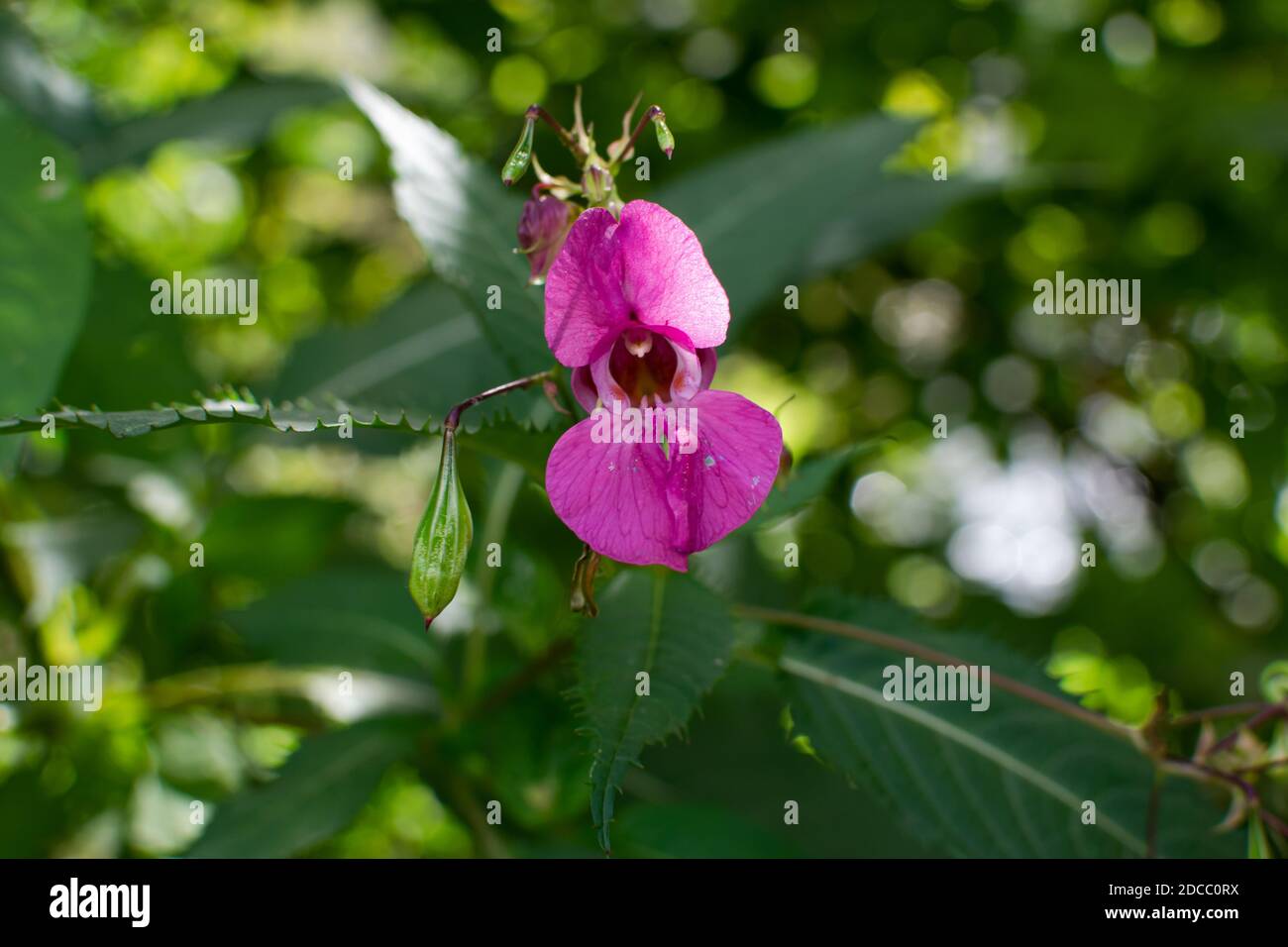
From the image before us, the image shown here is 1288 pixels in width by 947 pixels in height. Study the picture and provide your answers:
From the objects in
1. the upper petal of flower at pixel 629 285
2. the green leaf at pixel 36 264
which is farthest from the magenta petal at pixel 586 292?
the green leaf at pixel 36 264

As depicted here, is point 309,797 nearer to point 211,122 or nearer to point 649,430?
point 649,430

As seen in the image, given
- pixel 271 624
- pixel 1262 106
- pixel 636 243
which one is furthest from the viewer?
pixel 1262 106

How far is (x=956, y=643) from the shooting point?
3.38 ft

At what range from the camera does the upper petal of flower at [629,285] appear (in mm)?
A: 667

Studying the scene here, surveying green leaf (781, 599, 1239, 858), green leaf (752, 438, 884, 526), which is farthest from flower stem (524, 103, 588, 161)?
green leaf (781, 599, 1239, 858)

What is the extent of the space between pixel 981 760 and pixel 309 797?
2.12 feet

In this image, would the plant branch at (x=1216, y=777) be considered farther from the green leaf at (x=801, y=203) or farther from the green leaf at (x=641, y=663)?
the green leaf at (x=801, y=203)

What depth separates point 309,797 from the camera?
1059 mm

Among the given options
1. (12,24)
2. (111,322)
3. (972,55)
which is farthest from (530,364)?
(972,55)

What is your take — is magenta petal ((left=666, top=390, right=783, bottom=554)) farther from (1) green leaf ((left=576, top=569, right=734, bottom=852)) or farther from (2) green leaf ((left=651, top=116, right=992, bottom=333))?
(2) green leaf ((left=651, top=116, right=992, bottom=333))

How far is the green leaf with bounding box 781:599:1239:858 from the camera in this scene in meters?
0.94

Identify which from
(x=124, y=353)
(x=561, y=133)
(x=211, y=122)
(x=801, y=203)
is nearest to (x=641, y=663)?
(x=561, y=133)

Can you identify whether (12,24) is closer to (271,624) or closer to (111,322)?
(111,322)
